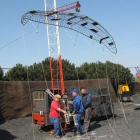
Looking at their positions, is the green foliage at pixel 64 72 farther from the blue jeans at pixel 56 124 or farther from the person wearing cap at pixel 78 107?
the blue jeans at pixel 56 124

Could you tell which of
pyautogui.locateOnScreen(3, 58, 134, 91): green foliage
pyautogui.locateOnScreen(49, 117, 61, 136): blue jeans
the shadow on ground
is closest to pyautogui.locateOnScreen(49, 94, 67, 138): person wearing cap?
pyautogui.locateOnScreen(49, 117, 61, 136): blue jeans

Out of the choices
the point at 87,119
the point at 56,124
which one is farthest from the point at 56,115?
the point at 87,119

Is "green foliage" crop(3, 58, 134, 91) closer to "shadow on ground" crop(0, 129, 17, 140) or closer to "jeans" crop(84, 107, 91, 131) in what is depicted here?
"jeans" crop(84, 107, 91, 131)

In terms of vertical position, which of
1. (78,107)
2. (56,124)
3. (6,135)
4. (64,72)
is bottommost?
(6,135)

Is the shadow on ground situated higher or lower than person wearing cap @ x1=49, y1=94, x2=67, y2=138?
lower

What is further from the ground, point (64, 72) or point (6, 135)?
point (64, 72)

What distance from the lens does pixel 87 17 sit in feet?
28.8

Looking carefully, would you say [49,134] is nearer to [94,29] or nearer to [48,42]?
[94,29]

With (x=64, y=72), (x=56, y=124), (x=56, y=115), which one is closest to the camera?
(x=56, y=124)

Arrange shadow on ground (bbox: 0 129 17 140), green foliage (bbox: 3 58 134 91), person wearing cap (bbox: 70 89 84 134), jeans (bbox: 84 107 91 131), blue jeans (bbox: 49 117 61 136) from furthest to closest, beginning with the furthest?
1. green foliage (bbox: 3 58 134 91)
2. jeans (bbox: 84 107 91 131)
3. shadow on ground (bbox: 0 129 17 140)
4. person wearing cap (bbox: 70 89 84 134)
5. blue jeans (bbox: 49 117 61 136)

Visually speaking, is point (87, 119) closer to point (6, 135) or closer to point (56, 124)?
point (56, 124)

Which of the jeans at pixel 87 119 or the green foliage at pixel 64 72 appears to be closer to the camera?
the jeans at pixel 87 119

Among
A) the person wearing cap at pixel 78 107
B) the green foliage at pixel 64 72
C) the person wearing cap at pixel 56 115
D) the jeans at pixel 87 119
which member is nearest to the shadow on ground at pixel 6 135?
the person wearing cap at pixel 56 115

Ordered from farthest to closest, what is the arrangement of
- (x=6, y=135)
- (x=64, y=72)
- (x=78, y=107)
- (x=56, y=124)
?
(x=64, y=72), (x=6, y=135), (x=78, y=107), (x=56, y=124)
